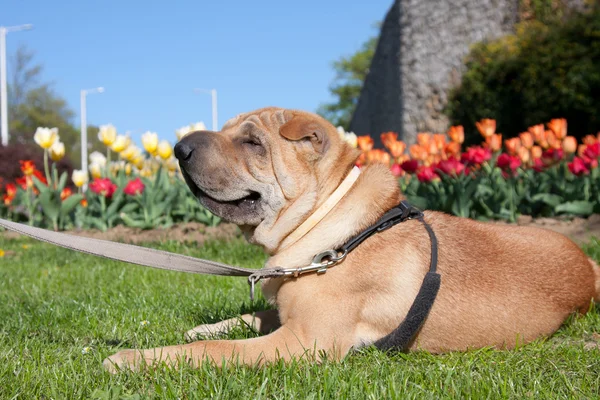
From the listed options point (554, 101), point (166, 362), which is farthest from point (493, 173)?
point (554, 101)

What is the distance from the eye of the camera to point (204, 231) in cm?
819

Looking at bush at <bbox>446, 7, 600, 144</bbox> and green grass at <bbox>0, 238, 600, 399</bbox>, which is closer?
green grass at <bbox>0, 238, 600, 399</bbox>

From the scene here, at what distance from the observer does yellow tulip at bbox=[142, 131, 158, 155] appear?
8703mm

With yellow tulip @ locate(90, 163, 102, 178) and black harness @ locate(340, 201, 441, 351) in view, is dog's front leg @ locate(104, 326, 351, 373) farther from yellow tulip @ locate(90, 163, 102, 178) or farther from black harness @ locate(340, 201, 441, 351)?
yellow tulip @ locate(90, 163, 102, 178)

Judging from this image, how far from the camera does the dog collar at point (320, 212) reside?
3145 millimetres

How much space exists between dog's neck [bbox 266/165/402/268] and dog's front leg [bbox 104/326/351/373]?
425 millimetres

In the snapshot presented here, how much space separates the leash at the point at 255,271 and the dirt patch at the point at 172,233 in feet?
15.3

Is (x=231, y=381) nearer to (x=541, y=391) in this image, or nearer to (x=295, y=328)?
(x=295, y=328)

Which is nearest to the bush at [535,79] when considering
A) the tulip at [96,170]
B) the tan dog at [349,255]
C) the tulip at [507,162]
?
the tulip at [507,162]

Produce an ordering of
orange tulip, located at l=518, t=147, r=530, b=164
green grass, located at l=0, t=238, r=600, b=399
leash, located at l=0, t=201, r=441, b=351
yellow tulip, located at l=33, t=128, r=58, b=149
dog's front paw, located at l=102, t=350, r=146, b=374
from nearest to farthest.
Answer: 1. green grass, located at l=0, t=238, r=600, b=399
2. dog's front paw, located at l=102, t=350, r=146, b=374
3. leash, located at l=0, t=201, r=441, b=351
4. orange tulip, located at l=518, t=147, r=530, b=164
5. yellow tulip, located at l=33, t=128, r=58, b=149

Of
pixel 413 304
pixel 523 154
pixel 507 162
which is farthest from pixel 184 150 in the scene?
pixel 523 154

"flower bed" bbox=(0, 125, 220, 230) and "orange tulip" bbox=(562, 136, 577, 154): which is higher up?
"orange tulip" bbox=(562, 136, 577, 154)

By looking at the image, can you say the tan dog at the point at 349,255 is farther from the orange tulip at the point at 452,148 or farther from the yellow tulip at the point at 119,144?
the yellow tulip at the point at 119,144

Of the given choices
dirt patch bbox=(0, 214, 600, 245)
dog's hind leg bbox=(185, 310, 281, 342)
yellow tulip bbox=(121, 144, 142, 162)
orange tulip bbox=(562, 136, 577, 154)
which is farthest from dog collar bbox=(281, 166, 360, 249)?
yellow tulip bbox=(121, 144, 142, 162)
